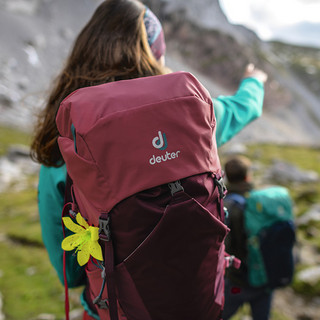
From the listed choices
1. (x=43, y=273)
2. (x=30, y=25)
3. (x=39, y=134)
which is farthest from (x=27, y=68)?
(x=39, y=134)

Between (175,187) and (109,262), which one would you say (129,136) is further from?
(109,262)

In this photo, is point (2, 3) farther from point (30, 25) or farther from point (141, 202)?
point (141, 202)

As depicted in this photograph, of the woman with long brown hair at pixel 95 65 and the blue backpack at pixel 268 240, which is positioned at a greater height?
the woman with long brown hair at pixel 95 65

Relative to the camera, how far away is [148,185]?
1.57 meters

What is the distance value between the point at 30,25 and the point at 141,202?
2611 inches

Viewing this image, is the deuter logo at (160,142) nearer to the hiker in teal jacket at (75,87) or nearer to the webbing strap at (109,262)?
the webbing strap at (109,262)

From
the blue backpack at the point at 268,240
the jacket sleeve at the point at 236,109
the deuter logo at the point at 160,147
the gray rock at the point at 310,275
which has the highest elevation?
the deuter logo at the point at 160,147

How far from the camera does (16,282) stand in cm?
714

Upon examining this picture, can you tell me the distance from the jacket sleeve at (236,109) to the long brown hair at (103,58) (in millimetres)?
563

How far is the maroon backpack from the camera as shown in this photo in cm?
155

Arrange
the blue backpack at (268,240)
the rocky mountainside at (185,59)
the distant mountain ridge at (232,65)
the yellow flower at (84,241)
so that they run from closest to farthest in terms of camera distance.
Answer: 1. the yellow flower at (84,241)
2. the blue backpack at (268,240)
3. the rocky mountainside at (185,59)
4. the distant mountain ridge at (232,65)

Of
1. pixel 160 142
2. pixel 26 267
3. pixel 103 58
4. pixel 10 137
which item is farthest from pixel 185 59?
pixel 160 142

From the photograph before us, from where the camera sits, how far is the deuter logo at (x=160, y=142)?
5.24ft

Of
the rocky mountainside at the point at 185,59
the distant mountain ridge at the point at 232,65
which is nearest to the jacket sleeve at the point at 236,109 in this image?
the rocky mountainside at the point at 185,59
